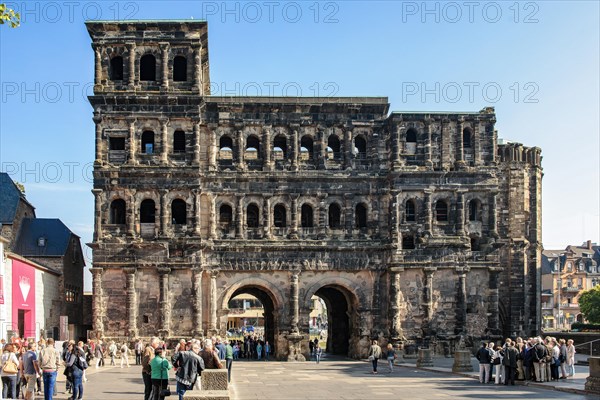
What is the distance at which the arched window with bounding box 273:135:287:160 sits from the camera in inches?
2014

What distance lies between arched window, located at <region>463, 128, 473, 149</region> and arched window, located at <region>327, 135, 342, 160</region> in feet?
26.8

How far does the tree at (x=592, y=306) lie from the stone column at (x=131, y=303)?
188 ft

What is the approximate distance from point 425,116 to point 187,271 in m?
17.8

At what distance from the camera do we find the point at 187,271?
48906 mm

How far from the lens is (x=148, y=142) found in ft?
165

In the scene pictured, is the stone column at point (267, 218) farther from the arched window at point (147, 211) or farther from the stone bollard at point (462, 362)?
the stone bollard at point (462, 362)

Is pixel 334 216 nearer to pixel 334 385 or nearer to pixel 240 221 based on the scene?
pixel 240 221

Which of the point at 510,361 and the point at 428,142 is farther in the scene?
the point at 428,142

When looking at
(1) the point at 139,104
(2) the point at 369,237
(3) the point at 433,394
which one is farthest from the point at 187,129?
(3) the point at 433,394

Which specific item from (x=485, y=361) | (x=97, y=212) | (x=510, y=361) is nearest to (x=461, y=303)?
(x=485, y=361)

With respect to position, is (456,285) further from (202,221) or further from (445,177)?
(202,221)

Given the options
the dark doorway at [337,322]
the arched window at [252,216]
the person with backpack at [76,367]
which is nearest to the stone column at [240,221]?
the arched window at [252,216]

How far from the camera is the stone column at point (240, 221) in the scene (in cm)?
4988

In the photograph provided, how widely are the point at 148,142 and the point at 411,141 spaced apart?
16591mm
